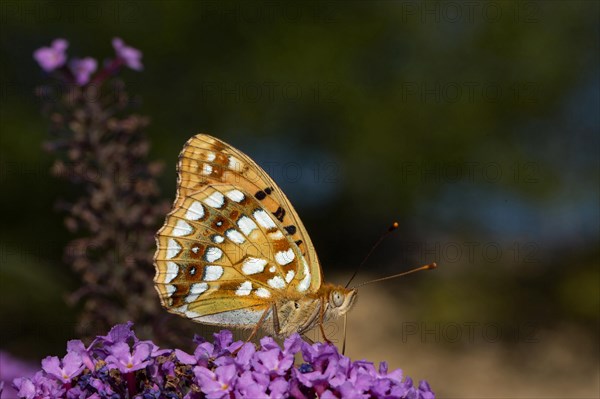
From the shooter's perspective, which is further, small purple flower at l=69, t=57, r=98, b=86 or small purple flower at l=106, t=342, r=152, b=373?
small purple flower at l=69, t=57, r=98, b=86

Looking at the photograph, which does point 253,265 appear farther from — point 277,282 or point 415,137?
point 415,137

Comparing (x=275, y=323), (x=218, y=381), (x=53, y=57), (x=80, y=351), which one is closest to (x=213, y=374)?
(x=218, y=381)

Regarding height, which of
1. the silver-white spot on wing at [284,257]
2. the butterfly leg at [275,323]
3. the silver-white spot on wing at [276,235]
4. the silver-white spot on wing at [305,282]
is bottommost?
the butterfly leg at [275,323]

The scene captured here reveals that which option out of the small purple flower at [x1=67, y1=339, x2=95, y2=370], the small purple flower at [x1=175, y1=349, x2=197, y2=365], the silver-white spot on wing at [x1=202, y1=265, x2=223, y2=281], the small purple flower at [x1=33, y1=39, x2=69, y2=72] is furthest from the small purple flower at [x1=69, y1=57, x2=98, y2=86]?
the small purple flower at [x1=175, y1=349, x2=197, y2=365]

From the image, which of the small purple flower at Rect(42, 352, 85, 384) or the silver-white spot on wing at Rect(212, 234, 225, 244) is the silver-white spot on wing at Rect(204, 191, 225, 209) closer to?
the silver-white spot on wing at Rect(212, 234, 225, 244)

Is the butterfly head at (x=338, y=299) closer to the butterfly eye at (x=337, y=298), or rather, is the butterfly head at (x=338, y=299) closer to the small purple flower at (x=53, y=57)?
the butterfly eye at (x=337, y=298)

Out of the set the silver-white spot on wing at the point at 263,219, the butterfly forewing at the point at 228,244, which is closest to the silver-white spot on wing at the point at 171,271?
the butterfly forewing at the point at 228,244
